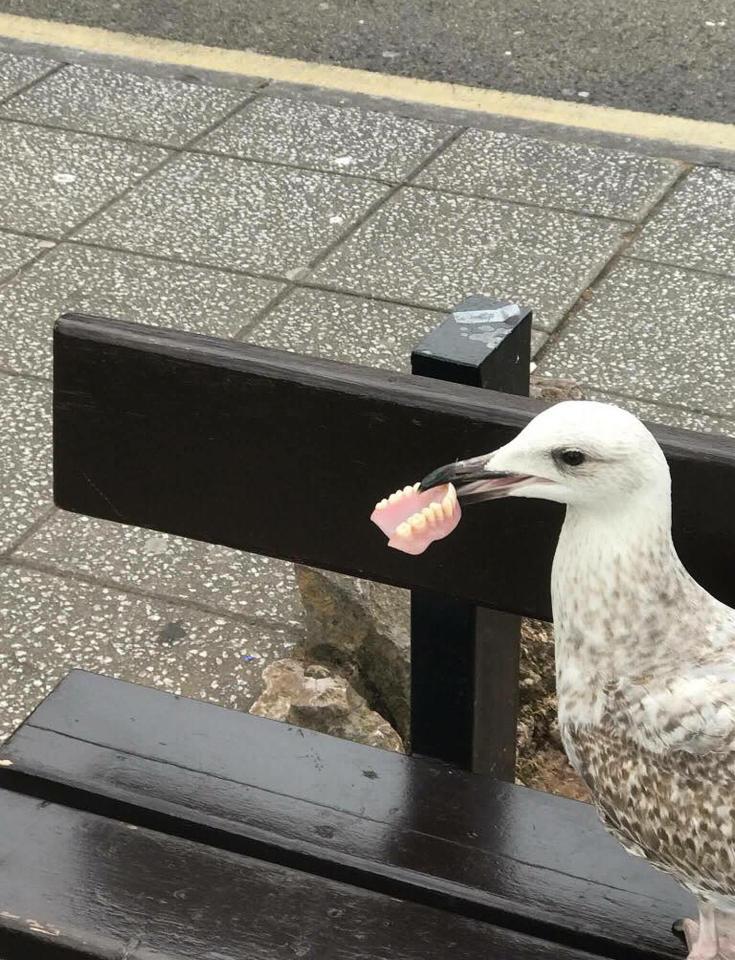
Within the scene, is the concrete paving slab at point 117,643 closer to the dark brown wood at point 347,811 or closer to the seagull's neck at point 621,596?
the dark brown wood at point 347,811

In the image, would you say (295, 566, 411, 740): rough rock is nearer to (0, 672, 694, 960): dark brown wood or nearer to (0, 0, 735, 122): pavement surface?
(0, 672, 694, 960): dark brown wood

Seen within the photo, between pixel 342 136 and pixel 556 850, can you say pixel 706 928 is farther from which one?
pixel 342 136

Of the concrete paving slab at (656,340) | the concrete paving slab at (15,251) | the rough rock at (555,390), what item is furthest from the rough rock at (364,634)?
the concrete paving slab at (15,251)

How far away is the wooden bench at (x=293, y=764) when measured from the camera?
7.43ft

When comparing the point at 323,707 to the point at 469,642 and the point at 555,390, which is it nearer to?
the point at 469,642

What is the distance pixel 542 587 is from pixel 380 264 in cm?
336

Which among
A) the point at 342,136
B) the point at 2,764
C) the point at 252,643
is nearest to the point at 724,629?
the point at 2,764

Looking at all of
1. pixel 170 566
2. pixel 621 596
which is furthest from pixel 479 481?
pixel 170 566

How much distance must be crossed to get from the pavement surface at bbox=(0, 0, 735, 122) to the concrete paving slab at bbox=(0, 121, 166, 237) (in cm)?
145

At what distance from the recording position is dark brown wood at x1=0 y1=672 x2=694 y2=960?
2.32 meters

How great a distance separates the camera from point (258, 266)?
5566 mm

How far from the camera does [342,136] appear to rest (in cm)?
654

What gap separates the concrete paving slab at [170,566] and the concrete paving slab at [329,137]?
99.6 inches

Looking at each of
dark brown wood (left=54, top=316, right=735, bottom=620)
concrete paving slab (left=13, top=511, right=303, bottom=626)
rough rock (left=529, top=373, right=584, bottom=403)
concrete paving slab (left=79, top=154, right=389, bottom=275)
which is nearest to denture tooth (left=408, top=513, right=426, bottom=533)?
dark brown wood (left=54, top=316, right=735, bottom=620)
